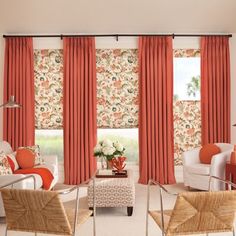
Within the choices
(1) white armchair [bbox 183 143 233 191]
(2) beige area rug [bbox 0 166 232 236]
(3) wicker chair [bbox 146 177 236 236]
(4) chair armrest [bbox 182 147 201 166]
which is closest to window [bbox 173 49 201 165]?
(4) chair armrest [bbox 182 147 201 166]

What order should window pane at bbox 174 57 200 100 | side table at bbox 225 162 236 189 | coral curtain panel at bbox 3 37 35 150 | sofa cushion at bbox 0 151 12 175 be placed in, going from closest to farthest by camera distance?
sofa cushion at bbox 0 151 12 175, side table at bbox 225 162 236 189, coral curtain panel at bbox 3 37 35 150, window pane at bbox 174 57 200 100

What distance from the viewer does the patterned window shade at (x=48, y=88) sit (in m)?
8.16

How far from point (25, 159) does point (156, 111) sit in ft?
9.23

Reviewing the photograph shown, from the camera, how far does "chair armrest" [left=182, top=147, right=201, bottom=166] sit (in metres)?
7.10

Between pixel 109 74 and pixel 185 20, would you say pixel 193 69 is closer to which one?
pixel 185 20

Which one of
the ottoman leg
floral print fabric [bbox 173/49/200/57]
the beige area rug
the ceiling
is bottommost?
the beige area rug

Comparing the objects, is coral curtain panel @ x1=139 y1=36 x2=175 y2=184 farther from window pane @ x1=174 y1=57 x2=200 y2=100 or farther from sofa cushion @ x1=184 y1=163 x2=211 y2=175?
sofa cushion @ x1=184 y1=163 x2=211 y2=175

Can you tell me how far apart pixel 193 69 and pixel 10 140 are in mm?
4098

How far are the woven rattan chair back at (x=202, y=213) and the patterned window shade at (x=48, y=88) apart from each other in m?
5.32

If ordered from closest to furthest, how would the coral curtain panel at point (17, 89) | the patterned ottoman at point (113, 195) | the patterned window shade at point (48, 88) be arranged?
the patterned ottoman at point (113, 195) → the coral curtain panel at point (17, 89) → the patterned window shade at point (48, 88)

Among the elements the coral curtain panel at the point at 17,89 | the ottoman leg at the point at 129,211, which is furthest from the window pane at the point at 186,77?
the ottoman leg at the point at 129,211

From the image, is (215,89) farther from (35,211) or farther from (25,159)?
(35,211)

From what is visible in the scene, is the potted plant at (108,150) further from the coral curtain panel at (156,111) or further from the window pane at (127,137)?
the window pane at (127,137)

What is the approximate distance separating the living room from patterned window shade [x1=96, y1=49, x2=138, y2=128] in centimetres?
2
